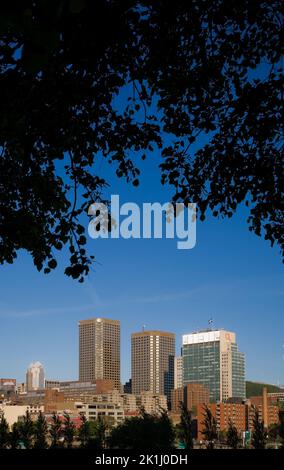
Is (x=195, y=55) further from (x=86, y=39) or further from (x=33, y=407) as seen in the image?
(x=33, y=407)

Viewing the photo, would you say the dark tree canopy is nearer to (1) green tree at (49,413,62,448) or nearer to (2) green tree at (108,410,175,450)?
(2) green tree at (108,410,175,450)

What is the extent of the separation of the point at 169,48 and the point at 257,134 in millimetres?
1681

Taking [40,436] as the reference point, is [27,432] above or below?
above

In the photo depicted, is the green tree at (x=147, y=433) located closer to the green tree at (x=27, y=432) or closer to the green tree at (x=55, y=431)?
the green tree at (x=55, y=431)

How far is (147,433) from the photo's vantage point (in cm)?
2597

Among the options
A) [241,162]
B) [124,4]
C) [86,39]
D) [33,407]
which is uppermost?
[124,4]

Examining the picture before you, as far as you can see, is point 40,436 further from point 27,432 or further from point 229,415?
point 229,415

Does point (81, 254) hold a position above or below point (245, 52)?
below

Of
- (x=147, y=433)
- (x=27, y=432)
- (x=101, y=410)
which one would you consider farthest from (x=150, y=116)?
(x=101, y=410)

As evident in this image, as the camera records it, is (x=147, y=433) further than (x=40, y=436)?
A: No

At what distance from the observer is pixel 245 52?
360 inches

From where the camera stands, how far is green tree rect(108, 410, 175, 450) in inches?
1025

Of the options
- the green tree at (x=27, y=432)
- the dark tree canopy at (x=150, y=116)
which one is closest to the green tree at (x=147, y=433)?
the green tree at (x=27, y=432)
